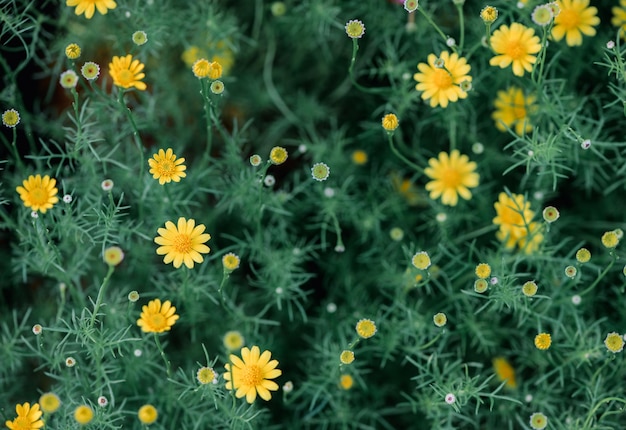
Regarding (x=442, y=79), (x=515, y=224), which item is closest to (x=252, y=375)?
(x=515, y=224)

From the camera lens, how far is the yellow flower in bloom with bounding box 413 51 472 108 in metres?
2.16

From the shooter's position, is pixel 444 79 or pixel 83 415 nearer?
pixel 83 415

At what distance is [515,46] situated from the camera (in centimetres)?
216

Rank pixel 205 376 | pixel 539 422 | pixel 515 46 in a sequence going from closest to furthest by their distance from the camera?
pixel 205 376
pixel 539 422
pixel 515 46

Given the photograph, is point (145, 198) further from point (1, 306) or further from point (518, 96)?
point (518, 96)

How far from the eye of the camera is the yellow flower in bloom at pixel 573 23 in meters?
2.26

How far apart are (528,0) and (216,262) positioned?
1.41 metres

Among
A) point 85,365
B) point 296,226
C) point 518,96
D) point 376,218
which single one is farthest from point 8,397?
point 518,96

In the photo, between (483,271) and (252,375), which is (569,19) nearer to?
(483,271)

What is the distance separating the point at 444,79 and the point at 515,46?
236 millimetres

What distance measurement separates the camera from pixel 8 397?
2.36m

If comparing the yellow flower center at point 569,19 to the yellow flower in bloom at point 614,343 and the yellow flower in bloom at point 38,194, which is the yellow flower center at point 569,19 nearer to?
the yellow flower in bloom at point 614,343

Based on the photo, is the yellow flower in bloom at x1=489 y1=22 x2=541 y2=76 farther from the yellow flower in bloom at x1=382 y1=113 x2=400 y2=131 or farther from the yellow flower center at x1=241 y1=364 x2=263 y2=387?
the yellow flower center at x1=241 y1=364 x2=263 y2=387

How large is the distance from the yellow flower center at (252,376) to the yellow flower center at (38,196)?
2.36 ft
